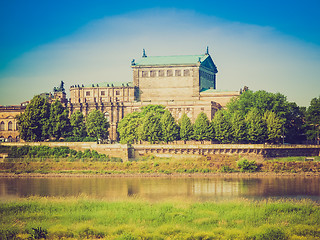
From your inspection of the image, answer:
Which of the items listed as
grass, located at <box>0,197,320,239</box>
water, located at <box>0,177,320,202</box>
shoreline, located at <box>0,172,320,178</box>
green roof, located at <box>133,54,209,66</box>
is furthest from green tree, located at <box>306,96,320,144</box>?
grass, located at <box>0,197,320,239</box>

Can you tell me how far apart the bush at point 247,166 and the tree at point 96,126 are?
125 ft

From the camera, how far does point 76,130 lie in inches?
4658

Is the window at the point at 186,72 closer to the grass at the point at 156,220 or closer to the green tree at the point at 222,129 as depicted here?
the green tree at the point at 222,129

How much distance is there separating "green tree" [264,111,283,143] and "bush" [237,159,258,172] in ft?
56.4

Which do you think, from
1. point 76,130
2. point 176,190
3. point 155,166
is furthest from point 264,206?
point 76,130

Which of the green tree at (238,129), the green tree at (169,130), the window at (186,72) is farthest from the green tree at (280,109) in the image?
the window at (186,72)

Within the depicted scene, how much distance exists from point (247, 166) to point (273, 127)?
19.5 m

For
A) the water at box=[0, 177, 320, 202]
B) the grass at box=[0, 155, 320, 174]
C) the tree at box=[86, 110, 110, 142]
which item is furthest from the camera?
the tree at box=[86, 110, 110, 142]

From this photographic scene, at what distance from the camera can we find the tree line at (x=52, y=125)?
113938 mm

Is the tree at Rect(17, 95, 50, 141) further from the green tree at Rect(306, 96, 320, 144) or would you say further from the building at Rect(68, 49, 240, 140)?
the green tree at Rect(306, 96, 320, 144)

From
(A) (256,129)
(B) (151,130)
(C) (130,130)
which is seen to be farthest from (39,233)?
(C) (130,130)

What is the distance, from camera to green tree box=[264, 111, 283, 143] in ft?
351

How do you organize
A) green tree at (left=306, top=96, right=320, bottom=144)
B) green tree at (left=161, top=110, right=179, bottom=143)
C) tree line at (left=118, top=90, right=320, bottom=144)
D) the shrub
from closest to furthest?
the shrub → tree line at (left=118, top=90, right=320, bottom=144) → green tree at (left=161, top=110, right=179, bottom=143) → green tree at (left=306, top=96, right=320, bottom=144)

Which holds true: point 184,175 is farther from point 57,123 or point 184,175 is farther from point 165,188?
point 57,123
